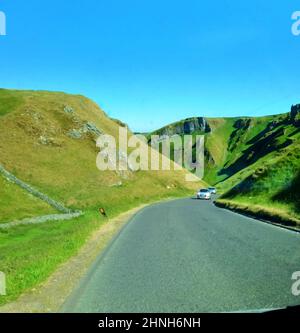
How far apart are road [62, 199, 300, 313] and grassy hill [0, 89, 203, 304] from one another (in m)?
3.43

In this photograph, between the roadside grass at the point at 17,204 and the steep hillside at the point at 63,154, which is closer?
the roadside grass at the point at 17,204

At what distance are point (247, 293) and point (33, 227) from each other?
22.7 meters

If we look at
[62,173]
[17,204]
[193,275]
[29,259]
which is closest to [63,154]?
[62,173]

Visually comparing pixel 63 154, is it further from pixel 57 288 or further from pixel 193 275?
pixel 57 288

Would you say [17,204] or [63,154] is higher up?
[63,154]

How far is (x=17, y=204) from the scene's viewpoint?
39.0 m

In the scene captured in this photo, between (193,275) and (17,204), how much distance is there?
30.9 meters

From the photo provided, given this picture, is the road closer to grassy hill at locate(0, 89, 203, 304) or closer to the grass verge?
grassy hill at locate(0, 89, 203, 304)

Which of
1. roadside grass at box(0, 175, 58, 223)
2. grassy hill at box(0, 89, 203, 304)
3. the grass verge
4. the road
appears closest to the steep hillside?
grassy hill at box(0, 89, 203, 304)

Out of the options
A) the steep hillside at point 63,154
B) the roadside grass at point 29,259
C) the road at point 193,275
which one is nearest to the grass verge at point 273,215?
the road at point 193,275

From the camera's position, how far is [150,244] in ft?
55.9

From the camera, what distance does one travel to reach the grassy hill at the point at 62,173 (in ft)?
99.2

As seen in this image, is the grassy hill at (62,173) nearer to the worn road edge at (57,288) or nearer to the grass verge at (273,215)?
the worn road edge at (57,288)

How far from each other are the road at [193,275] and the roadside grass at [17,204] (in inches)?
721
